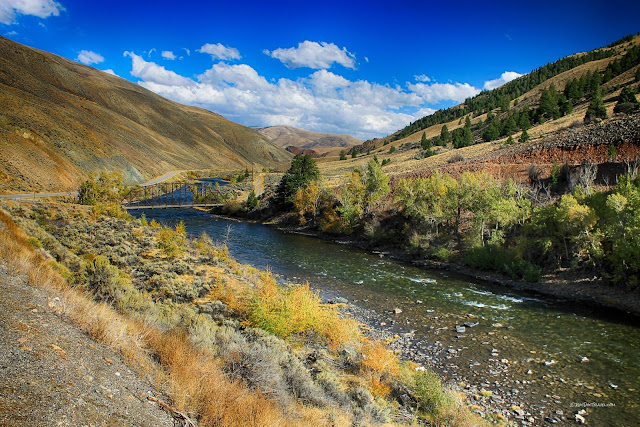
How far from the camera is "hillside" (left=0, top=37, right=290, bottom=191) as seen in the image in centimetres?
5641

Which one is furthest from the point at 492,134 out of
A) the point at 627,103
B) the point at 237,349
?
the point at 237,349

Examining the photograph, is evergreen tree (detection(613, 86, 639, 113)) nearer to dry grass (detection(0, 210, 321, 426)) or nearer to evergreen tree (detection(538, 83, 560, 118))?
evergreen tree (detection(538, 83, 560, 118))

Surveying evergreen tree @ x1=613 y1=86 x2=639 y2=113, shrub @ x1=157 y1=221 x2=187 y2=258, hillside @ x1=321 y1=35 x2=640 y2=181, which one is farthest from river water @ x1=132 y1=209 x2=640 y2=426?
evergreen tree @ x1=613 y1=86 x2=639 y2=113

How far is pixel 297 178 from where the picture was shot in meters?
64.4

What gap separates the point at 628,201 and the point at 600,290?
6.57 m

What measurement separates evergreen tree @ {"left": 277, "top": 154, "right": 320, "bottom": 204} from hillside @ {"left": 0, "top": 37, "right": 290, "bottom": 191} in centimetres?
3452

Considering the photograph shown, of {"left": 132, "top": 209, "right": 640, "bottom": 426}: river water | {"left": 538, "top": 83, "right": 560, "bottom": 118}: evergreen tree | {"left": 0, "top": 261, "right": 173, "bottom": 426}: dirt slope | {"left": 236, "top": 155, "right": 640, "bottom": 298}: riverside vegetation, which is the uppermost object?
{"left": 538, "top": 83, "right": 560, "bottom": 118}: evergreen tree

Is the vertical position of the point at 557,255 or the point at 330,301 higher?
the point at 557,255

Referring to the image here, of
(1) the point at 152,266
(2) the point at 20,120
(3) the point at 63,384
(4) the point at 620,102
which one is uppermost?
(4) the point at 620,102

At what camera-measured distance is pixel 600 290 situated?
26.0 metres

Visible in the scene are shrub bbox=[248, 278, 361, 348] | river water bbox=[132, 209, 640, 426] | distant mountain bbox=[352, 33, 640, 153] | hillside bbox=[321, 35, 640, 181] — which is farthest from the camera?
distant mountain bbox=[352, 33, 640, 153]

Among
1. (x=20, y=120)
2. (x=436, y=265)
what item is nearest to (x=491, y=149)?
(x=436, y=265)

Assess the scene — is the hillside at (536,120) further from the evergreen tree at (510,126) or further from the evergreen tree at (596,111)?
the evergreen tree at (596,111)

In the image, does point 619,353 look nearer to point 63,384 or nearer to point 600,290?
point 600,290
